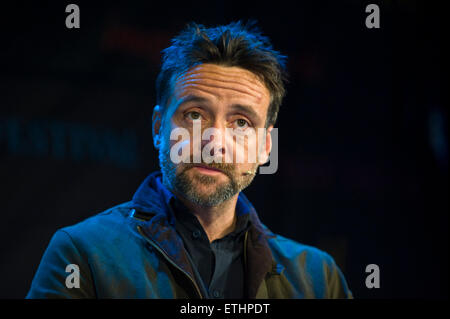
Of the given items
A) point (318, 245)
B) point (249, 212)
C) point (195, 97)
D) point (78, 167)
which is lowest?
point (318, 245)

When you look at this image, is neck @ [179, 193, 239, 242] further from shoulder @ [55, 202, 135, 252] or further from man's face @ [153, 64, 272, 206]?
shoulder @ [55, 202, 135, 252]

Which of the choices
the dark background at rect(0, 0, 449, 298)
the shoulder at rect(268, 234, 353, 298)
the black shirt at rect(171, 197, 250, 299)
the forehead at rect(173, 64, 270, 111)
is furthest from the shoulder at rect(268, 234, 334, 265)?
the dark background at rect(0, 0, 449, 298)

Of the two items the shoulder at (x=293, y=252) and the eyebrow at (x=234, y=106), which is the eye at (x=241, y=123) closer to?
the eyebrow at (x=234, y=106)

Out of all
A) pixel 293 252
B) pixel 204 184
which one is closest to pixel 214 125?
pixel 204 184

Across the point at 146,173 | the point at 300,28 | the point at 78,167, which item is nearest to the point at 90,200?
the point at 78,167

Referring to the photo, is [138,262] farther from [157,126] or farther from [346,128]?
[346,128]

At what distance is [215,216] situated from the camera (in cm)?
167

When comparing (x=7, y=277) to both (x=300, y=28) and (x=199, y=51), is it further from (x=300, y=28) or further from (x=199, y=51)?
(x=300, y=28)

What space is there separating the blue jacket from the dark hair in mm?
Answer: 499

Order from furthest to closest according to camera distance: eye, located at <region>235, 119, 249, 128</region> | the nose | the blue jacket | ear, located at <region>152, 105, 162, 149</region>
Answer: ear, located at <region>152, 105, 162, 149</region> < eye, located at <region>235, 119, 249, 128</region> < the nose < the blue jacket

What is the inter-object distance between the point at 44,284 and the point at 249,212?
844 millimetres

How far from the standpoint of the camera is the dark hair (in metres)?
1.65

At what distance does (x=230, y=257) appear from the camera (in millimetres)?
1644

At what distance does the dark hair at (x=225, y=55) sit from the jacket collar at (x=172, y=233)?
374 mm
